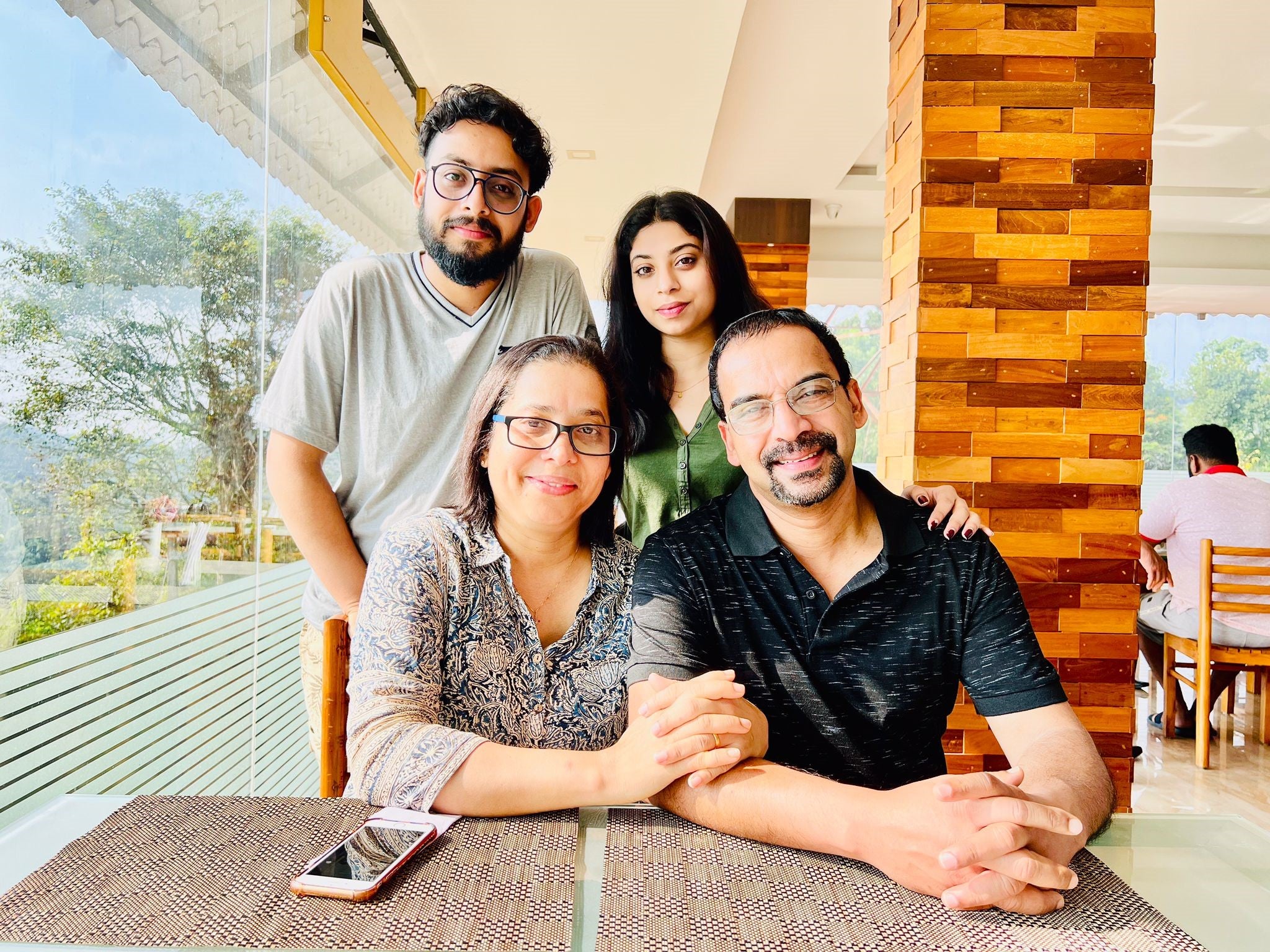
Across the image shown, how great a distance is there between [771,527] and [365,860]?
0.90m

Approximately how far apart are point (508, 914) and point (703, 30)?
3802 mm

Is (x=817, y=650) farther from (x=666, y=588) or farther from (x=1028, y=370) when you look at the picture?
(x=1028, y=370)

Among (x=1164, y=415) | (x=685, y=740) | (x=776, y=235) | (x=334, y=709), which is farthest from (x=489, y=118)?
(x=1164, y=415)

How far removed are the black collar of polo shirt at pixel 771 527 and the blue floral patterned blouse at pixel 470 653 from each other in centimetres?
23

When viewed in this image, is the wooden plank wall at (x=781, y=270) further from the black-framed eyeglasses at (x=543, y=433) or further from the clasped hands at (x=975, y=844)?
the clasped hands at (x=975, y=844)

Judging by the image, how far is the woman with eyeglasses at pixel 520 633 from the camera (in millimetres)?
1167

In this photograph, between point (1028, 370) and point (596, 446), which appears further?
point (1028, 370)

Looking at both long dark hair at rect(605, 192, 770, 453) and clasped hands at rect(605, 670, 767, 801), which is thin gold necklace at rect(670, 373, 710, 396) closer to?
long dark hair at rect(605, 192, 770, 453)

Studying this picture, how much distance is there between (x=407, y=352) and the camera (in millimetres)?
2016

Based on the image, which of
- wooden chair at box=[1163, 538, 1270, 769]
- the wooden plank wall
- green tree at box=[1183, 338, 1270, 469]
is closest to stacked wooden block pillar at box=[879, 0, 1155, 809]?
wooden chair at box=[1163, 538, 1270, 769]

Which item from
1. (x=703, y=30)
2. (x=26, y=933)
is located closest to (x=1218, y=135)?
(x=703, y=30)

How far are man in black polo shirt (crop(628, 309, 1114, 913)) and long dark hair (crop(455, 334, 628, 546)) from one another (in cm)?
19

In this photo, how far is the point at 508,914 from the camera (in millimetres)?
873

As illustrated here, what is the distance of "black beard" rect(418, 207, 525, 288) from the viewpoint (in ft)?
6.46
